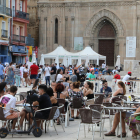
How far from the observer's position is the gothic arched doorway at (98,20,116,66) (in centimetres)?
4528

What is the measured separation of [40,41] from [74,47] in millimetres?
4203

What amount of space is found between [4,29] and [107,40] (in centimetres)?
1311

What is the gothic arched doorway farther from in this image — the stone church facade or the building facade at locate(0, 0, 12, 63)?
the building facade at locate(0, 0, 12, 63)

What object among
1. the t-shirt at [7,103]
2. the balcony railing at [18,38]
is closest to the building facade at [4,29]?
the balcony railing at [18,38]

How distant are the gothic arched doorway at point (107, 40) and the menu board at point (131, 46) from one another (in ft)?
8.36

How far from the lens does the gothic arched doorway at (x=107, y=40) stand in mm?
45281

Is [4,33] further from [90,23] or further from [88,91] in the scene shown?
[88,91]

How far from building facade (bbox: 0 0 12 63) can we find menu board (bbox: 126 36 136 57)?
1354 cm

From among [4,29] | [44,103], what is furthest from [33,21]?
[44,103]

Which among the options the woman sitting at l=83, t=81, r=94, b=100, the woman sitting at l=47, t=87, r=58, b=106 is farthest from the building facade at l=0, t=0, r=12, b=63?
the woman sitting at l=47, t=87, r=58, b=106

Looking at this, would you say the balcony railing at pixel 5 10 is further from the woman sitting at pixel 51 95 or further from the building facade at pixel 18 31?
the woman sitting at pixel 51 95

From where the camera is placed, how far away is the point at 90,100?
503 inches

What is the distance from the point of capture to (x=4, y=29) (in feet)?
128

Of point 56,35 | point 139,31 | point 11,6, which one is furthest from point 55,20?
point 139,31
